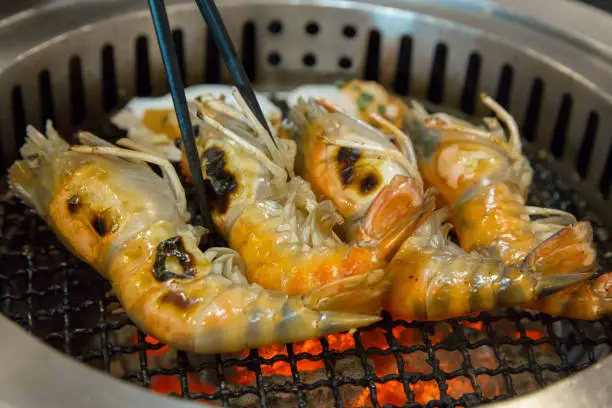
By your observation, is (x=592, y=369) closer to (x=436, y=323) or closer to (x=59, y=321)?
(x=436, y=323)

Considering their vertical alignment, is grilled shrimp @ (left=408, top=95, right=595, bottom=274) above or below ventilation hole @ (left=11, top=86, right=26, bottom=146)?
below

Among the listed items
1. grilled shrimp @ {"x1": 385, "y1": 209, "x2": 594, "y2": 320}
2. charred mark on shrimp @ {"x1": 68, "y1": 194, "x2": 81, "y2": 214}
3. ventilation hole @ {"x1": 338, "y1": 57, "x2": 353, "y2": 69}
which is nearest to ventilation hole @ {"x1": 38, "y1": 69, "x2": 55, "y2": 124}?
charred mark on shrimp @ {"x1": 68, "y1": 194, "x2": 81, "y2": 214}

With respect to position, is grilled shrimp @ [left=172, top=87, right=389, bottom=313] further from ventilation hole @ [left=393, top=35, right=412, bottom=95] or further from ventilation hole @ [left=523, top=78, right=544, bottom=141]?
ventilation hole @ [left=523, top=78, right=544, bottom=141]

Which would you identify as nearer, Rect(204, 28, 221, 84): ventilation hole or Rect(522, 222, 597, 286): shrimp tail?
Rect(522, 222, 597, 286): shrimp tail

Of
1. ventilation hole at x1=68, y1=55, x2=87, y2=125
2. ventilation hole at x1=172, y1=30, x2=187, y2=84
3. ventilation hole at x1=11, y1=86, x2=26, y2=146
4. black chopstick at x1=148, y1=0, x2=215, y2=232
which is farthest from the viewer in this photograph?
ventilation hole at x1=172, y1=30, x2=187, y2=84

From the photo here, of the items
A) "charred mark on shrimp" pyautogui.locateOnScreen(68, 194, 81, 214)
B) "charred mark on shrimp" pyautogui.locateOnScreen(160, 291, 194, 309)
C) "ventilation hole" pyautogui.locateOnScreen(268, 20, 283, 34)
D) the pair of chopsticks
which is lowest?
"charred mark on shrimp" pyautogui.locateOnScreen(160, 291, 194, 309)
